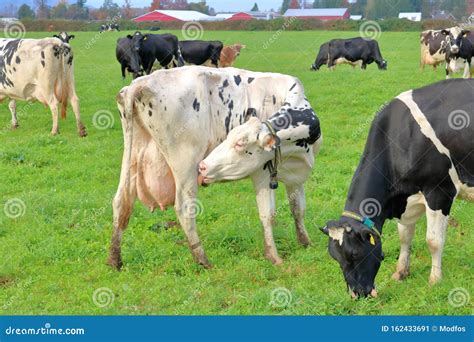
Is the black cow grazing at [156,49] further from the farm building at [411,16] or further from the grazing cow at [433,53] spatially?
the farm building at [411,16]

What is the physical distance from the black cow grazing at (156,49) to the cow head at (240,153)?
602 inches

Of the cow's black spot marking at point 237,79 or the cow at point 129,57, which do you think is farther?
the cow at point 129,57

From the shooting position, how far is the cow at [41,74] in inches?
497

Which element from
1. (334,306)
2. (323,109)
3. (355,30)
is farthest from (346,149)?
(355,30)

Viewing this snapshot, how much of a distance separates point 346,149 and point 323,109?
3891 mm

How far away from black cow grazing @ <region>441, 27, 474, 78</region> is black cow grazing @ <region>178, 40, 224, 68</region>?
9211 mm

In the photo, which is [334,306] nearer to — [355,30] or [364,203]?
[364,203]

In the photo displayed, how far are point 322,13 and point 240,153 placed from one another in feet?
263

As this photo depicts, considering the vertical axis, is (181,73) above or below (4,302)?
above

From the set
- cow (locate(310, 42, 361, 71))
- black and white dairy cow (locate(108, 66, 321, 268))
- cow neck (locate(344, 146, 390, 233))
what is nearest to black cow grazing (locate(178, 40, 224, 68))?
cow (locate(310, 42, 361, 71))

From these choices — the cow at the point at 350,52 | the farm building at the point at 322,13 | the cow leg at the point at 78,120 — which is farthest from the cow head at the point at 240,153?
the farm building at the point at 322,13

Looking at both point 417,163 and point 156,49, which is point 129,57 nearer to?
point 156,49

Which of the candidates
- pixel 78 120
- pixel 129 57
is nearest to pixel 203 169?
pixel 78 120

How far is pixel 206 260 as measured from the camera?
6461 millimetres
